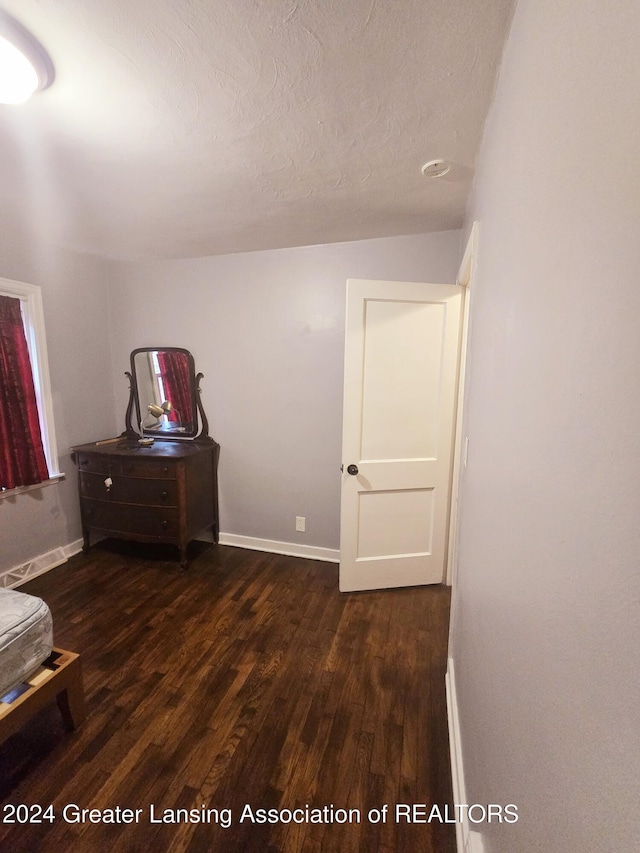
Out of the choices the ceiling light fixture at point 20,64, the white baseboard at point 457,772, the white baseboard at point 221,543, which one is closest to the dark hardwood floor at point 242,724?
the white baseboard at point 457,772

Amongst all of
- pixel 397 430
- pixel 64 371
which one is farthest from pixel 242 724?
pixel 64 371

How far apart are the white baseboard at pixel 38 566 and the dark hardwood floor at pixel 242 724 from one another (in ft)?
0.48

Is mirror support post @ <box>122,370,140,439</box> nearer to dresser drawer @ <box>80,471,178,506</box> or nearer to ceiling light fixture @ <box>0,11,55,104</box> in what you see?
dresser drawer @ <box>80,471,178,506</box>

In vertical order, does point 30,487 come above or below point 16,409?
below

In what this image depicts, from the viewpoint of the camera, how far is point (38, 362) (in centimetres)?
245

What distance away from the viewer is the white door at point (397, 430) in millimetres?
2080

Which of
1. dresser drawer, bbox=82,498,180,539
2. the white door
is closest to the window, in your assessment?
dresser drawer, bbox=82,498,180,539

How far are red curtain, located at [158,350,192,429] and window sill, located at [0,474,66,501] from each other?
36.4 inches

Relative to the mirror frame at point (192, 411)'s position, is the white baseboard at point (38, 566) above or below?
below

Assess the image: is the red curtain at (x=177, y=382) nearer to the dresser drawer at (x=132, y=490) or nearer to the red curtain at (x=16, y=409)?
the dresser drawer at (x=132, y=490)

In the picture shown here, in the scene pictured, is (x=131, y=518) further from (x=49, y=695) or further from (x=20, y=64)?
(x=20, y=64)

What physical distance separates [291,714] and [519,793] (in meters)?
1.12

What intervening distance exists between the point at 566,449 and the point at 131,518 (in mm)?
2807

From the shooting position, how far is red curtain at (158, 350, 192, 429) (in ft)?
9.37
